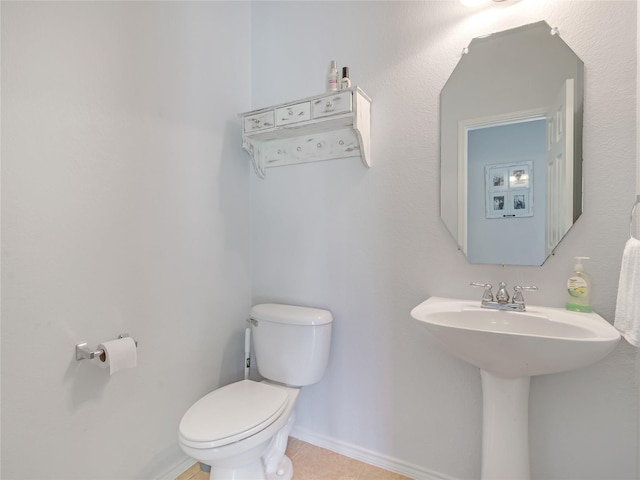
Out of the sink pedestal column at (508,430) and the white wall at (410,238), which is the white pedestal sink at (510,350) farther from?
the white wall at (410,238)

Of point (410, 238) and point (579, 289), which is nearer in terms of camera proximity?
point (579, 289)

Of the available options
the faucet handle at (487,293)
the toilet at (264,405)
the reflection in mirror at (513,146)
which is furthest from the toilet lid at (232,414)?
the reflection in mirror at (513,146)

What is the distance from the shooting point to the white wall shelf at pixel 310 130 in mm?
1507

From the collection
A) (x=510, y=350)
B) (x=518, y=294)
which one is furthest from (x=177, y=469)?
(x=518, y=294)

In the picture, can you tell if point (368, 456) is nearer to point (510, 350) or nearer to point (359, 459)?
point (359, 459)

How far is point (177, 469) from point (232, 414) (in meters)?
0.58

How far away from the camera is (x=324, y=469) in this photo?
1.59 metres

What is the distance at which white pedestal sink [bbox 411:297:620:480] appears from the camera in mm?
951

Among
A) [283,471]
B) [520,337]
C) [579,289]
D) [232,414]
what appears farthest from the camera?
[283,471]

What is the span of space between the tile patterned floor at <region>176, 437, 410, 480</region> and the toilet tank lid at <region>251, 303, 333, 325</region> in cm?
72

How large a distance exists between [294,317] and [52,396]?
945mm

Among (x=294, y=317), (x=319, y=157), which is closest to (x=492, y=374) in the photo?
(x=294, y=317)

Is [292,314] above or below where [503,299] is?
below

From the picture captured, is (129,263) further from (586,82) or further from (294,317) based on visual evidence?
(586,82)
